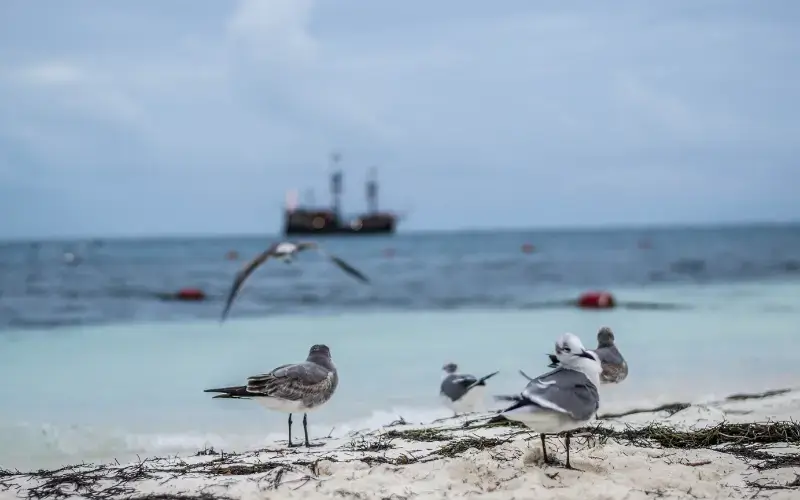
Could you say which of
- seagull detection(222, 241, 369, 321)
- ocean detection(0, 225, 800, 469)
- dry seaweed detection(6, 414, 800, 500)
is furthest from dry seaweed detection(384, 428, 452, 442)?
seagull detection(222, 241, 369, 321)

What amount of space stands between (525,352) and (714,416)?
581cm

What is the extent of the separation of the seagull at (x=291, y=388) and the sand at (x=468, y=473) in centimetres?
42

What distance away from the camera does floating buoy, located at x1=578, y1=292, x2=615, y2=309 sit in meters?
21.3

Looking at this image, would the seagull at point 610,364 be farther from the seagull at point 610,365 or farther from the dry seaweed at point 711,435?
the dry seaweed at point 711,435

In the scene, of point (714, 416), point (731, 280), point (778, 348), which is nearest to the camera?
point (714, 416)

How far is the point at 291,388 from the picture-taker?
635 centimetres

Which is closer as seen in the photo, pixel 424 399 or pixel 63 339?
pixel 424 399

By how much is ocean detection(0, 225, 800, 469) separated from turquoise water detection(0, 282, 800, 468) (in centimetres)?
4

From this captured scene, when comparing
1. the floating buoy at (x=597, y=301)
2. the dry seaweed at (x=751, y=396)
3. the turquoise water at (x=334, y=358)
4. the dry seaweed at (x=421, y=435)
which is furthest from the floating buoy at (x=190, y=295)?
the dry seaweed at (x=421, y=435)

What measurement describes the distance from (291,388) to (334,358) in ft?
21.3

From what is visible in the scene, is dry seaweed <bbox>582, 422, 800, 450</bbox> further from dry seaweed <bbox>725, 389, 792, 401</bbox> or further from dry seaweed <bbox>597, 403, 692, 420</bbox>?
dry seaweed <bbox>725, 389, 792, 401</bbox>

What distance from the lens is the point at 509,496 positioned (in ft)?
15.1

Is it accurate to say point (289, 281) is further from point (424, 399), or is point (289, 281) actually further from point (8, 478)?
point (8, 478)

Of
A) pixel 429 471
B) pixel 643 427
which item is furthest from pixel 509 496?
pixel 643 427
